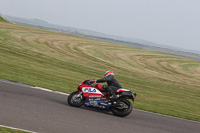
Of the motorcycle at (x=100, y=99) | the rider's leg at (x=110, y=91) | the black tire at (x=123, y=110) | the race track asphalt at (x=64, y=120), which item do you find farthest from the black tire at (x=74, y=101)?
the black tire at (x=123, y=110)

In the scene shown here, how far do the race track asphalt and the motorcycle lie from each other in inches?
10.5

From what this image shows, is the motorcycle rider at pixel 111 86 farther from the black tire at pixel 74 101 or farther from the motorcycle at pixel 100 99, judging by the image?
the black tire at pixel 74 101

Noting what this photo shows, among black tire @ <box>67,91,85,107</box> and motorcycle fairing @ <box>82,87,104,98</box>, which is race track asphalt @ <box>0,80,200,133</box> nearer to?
black tire @ <box>67,91,85,107</box>

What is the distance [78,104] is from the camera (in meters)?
9.41

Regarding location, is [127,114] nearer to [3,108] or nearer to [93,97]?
[93,97]

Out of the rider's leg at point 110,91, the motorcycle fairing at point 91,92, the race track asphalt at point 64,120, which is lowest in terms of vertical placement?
the race track asphalt at point 64,120

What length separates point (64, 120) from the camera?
7.14m

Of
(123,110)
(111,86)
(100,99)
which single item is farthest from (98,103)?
(123,110)

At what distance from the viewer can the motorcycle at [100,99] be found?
9.23 meters

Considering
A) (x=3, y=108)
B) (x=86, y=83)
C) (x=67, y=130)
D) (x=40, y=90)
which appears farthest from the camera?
(x=40, y=90)

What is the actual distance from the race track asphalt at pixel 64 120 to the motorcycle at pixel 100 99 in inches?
10.5

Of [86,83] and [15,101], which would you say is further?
[86,83]

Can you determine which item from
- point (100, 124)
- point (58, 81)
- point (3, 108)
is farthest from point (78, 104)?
point (58, 81)

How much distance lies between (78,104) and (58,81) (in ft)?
18.5
